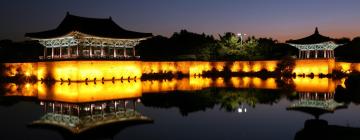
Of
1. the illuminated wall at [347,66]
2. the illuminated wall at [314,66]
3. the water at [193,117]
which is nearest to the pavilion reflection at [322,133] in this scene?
the water at [193,117]

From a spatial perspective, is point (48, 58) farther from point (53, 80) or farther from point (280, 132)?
point (280, 132)

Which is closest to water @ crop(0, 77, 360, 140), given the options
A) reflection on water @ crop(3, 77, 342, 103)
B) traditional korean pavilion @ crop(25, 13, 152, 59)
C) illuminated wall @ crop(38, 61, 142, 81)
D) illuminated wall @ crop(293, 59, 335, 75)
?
reflection on water @ crop(3, 77, 342, 103)

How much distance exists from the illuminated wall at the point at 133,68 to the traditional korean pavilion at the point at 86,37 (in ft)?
2.96

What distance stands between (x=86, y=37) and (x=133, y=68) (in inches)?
233

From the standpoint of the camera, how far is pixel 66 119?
44.3 ft

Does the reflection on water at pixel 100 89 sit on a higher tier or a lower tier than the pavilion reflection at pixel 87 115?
higher

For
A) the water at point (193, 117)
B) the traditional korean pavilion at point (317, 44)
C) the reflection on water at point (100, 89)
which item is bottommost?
the water at point (193, 117)

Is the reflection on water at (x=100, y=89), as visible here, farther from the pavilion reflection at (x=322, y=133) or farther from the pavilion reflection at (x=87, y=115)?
the pavilion reflection at (x=322, y=133)

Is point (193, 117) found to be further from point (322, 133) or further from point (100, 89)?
point (100, 89)

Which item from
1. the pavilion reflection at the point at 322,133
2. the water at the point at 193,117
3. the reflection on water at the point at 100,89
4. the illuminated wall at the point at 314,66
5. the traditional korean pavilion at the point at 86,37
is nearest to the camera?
the pavilion reflection at the point at 322,133

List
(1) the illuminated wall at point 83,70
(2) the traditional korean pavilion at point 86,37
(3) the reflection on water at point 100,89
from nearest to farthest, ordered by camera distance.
Result: (3) the reflection on water at point 100,89, (1) the illuminated wall at point 83,70, (2) the traditional korean pavilion at point 86,37

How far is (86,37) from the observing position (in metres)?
34.7

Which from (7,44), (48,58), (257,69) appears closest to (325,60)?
(257,69)

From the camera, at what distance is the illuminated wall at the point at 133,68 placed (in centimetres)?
3353
